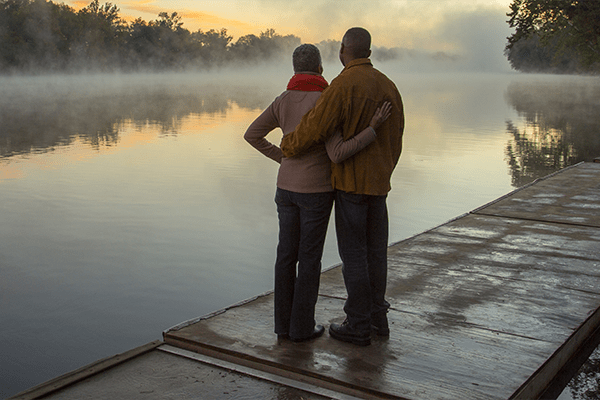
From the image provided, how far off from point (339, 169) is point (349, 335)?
107cm

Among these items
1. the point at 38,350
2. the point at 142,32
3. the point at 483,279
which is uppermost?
the point at 142,32

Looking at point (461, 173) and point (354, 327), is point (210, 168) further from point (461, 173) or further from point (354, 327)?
point (354, 327)

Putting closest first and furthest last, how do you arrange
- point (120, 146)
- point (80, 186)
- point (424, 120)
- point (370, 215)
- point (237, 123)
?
point (370, 215) < point (80, 186) < point (120, 146) < point (237, 123) < point (424, 120)

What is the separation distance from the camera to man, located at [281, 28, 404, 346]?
379cm

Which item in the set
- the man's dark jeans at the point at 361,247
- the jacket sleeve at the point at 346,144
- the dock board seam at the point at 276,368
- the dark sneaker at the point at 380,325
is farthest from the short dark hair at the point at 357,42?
the dock board seam at the point at 276,368

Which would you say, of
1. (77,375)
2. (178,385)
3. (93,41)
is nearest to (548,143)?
(178,385)

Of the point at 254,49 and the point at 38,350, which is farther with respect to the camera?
the point at 254,49

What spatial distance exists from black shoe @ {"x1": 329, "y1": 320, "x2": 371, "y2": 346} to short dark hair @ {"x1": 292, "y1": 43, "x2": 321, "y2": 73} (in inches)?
63.4

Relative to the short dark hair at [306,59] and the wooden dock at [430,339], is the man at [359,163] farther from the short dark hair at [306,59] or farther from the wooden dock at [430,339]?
the wooden dock at [430,339]

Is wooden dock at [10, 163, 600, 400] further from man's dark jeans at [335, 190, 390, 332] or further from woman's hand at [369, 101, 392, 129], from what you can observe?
woman's hand at [369, 101, 392, 129]

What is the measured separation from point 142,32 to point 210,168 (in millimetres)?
124152

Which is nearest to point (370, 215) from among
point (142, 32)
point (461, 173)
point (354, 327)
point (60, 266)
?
point (354, 327)

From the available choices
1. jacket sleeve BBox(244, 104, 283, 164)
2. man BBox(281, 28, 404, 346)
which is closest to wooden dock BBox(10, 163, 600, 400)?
man BBox(281, 28, 404, 346)

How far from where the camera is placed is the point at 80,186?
13609 millimetres
